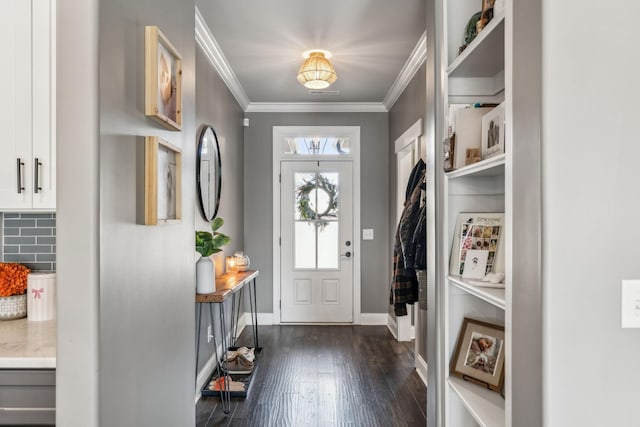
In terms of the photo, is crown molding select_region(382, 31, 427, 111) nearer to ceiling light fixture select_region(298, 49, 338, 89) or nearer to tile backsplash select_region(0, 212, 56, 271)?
ceiling light fixture select_region(298, 49, 338, 89)

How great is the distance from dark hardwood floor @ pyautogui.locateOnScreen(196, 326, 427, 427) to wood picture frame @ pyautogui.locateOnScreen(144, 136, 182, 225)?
1634 mm

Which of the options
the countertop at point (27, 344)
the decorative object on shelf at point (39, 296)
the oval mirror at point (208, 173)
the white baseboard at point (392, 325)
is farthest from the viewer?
the white baseboard at point (392, 325)

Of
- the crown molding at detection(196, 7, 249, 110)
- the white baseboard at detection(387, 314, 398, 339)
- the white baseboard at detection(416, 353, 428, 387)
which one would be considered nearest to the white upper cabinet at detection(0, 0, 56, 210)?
the crown molding at detection(196, 7, 249, 110)

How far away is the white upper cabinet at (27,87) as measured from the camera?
53.6 inches

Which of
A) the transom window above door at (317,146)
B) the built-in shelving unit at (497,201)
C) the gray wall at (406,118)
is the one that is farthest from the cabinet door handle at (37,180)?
the transom window above door at (317,146)

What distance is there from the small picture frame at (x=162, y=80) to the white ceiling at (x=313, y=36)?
124 cm

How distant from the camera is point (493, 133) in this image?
5.00 ft

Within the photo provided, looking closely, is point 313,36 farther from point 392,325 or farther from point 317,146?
point 392,325

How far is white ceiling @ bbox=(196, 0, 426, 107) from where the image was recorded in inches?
102

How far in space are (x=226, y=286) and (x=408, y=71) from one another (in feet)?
7.98

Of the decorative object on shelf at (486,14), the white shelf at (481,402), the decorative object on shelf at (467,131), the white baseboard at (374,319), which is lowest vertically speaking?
the white baseboard at (374,319)

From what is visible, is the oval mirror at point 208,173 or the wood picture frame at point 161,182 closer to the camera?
the wood picture frame at point 161,182

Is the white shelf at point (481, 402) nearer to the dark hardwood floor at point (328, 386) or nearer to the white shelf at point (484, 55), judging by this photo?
the dark hardwood floor at point (328, 386)

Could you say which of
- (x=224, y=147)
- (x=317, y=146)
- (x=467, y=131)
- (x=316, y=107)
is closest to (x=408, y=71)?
(x=316, y=107)
